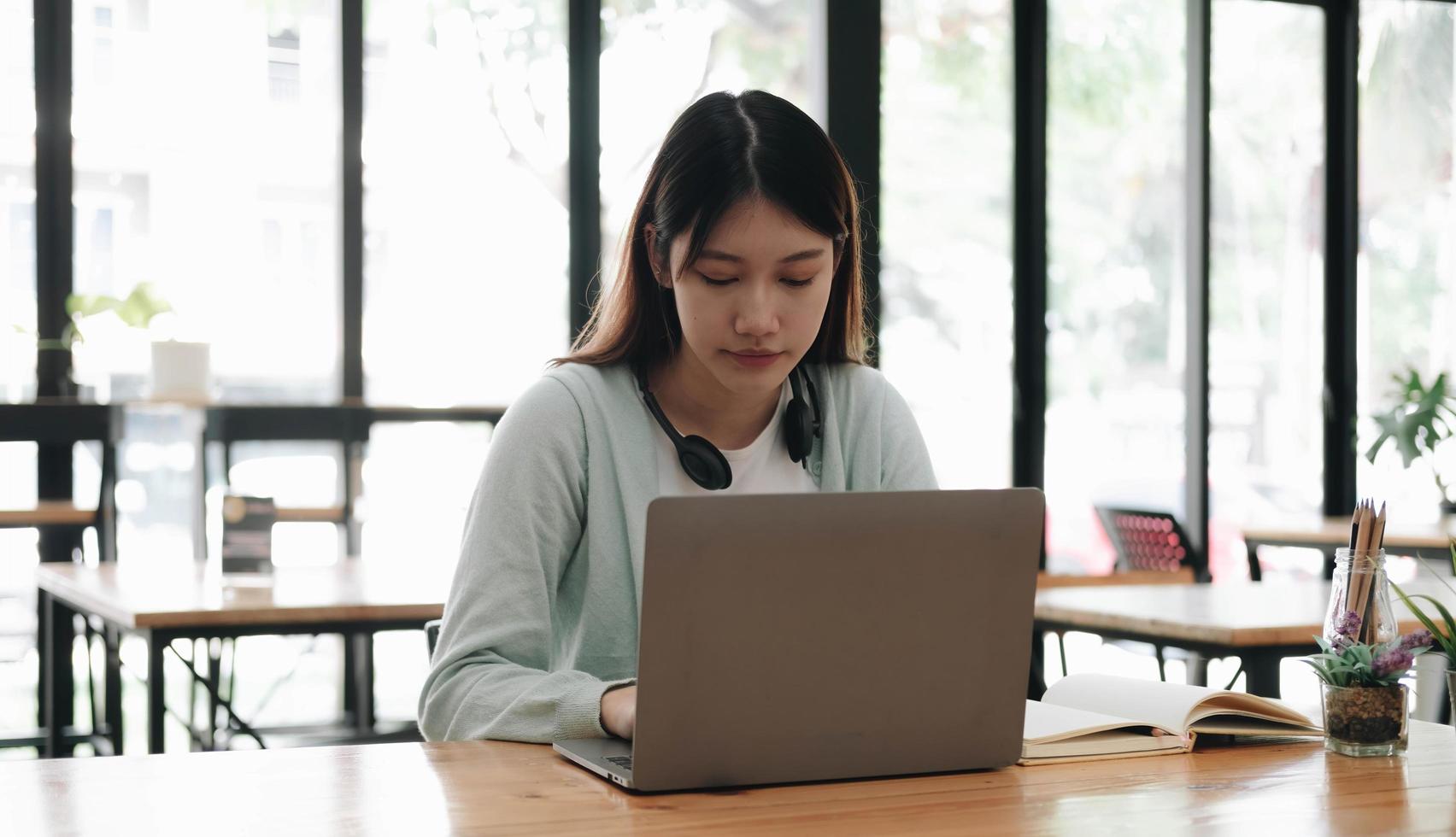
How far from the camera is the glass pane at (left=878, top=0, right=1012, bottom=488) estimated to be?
17.4ft

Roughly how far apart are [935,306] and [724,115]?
3.93m

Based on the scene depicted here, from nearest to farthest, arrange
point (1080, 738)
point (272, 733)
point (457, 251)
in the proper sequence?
1. point (1080, 738)
2. point (272, 733)
3. point (457, 251)

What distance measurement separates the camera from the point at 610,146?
4965mm

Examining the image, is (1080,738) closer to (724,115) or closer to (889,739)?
(889,739)

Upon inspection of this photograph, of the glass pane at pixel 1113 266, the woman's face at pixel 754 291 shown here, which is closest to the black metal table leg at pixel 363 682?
the glass pane at pixel 1113 266

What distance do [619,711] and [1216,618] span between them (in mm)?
1556

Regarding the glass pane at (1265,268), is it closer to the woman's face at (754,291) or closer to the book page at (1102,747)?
the woman's face at (754,291)

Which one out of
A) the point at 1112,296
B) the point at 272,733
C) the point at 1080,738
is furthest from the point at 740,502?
the point at 1112,296

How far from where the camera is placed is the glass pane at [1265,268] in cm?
573

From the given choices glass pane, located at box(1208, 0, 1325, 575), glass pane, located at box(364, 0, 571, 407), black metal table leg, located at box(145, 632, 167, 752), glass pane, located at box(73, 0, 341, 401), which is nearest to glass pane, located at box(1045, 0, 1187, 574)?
glass pane, located at box(1208, 0, 1325, 575)

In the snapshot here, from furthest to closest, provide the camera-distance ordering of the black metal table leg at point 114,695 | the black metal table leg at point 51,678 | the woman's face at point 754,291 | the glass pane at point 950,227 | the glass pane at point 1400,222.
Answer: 1. the glass pane at point 1400,222
2. the glass pane at point 950,227
3. the black metal table leg at point 51,678
4. the black metal table leg at point 114,695
5. the woman's face at point 754,291

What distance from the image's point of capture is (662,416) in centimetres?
159

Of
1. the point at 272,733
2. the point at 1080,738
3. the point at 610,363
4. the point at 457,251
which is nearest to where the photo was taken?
the point at 1080,738

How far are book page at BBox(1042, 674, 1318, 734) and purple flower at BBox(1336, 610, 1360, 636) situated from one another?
0.09 m
